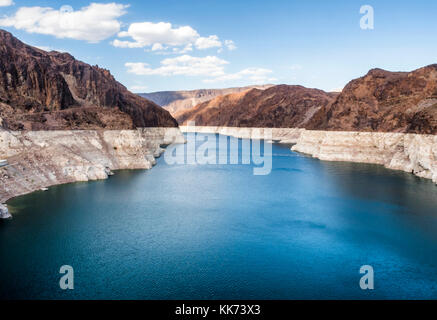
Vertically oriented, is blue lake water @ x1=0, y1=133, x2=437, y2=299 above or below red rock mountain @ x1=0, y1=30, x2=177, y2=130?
below

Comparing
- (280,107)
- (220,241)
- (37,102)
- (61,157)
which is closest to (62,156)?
(61,157)

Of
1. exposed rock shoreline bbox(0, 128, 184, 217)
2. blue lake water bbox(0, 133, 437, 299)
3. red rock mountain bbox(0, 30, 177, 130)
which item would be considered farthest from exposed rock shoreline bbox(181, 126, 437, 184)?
red rock mountain bbox(0, 30, 177, 130)

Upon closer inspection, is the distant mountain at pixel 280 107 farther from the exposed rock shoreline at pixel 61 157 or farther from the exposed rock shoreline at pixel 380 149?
the exposed rock shoreline at pixel 61 157

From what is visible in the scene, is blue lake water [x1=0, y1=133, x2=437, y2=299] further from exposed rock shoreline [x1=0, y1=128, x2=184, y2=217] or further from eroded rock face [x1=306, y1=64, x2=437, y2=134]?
eroded rock face [x1=306, y1=64, x2=437, y2=134]

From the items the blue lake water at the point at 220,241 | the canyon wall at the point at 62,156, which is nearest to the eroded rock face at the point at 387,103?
the blue lake water at the point at 220,241

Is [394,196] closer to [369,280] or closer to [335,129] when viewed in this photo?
[369,280]

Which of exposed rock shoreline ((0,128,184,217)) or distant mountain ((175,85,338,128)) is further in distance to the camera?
distant mountain ((175,85,338,128))
